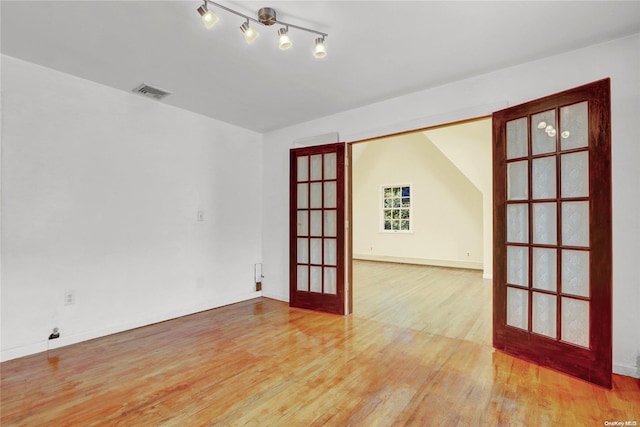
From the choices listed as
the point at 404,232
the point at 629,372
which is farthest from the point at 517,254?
the point at 404,232

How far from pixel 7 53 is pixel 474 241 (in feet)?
25.6

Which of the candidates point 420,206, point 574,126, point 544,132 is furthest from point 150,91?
point 420,206

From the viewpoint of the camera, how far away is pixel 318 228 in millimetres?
4023

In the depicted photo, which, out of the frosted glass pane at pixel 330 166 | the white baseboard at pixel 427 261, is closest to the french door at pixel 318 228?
the frosted glass pane at pixel 330 166

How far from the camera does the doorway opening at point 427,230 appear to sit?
12.9 feet

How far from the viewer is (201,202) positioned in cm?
398

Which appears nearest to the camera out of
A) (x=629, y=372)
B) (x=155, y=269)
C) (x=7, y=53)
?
(x=629, y=372)

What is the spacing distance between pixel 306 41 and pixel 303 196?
7.14 ft

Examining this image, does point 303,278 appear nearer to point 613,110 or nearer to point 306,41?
point 306,41

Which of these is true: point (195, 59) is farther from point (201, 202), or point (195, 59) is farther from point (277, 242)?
point (277, 242)

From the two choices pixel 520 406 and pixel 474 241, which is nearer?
pixel 520 406

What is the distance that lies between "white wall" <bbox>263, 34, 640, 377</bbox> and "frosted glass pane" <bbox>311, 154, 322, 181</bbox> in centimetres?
55

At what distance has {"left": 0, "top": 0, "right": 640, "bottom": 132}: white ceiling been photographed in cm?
197

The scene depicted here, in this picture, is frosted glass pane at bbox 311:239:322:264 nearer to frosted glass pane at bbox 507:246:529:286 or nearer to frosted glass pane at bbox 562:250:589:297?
frosted glass pane at bbox 507:246:529:286
